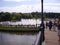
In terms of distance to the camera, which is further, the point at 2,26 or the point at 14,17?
the point at 14,17

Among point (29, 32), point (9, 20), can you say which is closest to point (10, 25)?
point (9, 20)

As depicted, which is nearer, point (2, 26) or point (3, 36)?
point (2, 26)

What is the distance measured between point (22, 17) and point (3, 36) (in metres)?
7.16

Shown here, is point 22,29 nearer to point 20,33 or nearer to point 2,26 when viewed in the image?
point 20,33

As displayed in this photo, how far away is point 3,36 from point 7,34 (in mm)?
3847

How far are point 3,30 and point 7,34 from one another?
5.13ft

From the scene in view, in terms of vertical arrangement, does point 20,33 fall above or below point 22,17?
below

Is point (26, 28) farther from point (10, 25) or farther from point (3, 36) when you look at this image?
point (3, 36)

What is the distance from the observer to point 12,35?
49.7m

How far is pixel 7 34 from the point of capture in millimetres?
47312

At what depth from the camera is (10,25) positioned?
155ft

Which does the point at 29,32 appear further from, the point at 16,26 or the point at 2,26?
the point at 2,26

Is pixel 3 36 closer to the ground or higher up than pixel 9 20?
closer to the ground

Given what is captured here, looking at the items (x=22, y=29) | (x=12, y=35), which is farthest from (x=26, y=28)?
(x=12, y=35)
